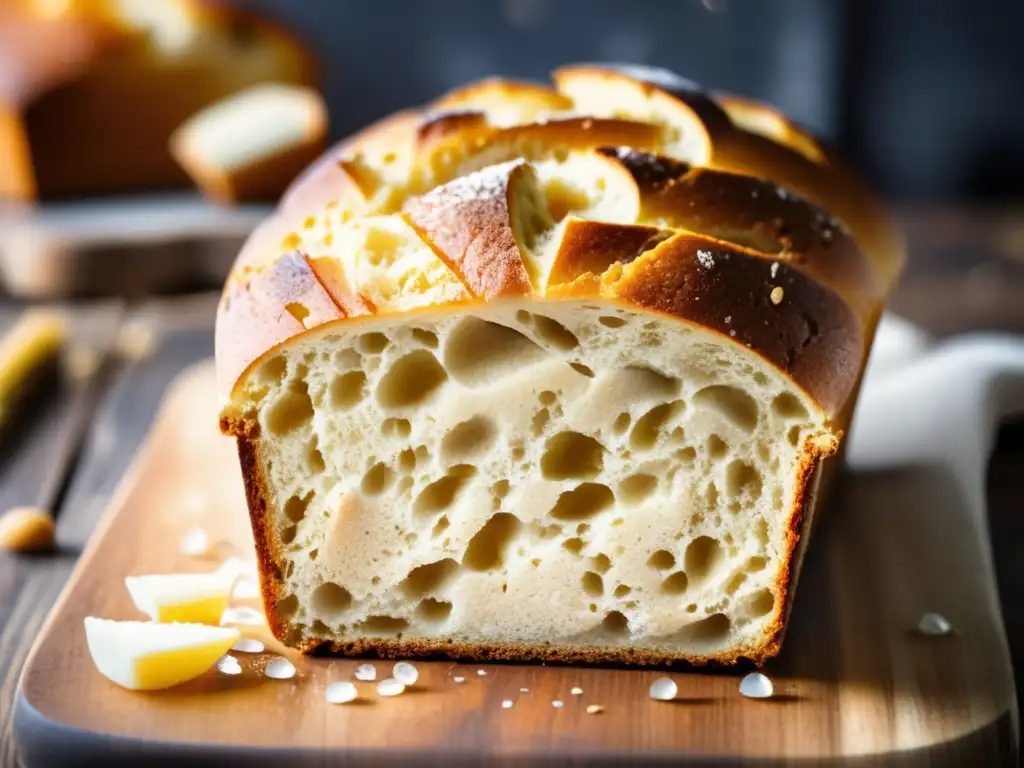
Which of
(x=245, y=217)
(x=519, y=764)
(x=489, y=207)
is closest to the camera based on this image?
(x=519, y=764)

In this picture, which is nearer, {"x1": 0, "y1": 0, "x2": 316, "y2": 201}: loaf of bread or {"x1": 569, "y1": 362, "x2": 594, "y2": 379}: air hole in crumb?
{"x1": 569, "y1": 362, "x2": 594, "y2": 379}: air hole in crumb

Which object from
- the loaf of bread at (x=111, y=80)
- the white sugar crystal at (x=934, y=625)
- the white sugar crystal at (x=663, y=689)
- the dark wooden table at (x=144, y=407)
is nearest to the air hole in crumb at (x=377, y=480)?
the white sugar crystal at (x=663, y=689)

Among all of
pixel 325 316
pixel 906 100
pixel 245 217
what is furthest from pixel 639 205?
pixel 906 100

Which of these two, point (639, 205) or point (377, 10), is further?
point (377, 10)

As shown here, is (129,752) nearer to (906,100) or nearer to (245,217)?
(245,217)

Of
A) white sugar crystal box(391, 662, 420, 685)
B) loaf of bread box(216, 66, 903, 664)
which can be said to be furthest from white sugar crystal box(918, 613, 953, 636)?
white sugar crystal box(391, 662, 420, 685)

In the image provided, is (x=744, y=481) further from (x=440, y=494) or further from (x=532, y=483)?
(x=440, y=494)

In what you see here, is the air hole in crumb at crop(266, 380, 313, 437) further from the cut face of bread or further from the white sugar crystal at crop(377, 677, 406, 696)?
the white sugar crystal at crop(377, 677, 406, 696)
